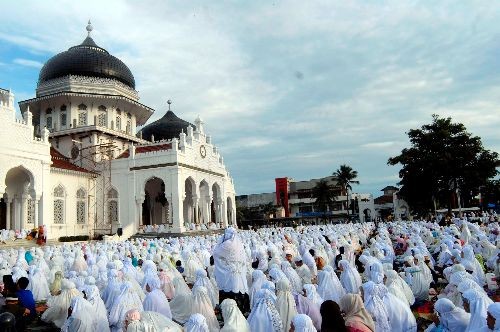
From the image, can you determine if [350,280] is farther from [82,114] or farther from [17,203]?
[82,114]

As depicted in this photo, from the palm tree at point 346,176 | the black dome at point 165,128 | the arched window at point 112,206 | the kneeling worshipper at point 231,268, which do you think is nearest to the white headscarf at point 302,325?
the kneeling worshipper at point 231,268

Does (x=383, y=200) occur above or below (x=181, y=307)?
above

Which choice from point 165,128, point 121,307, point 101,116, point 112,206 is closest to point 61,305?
point 121,307

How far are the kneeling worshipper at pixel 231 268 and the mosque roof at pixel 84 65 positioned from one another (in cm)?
2946

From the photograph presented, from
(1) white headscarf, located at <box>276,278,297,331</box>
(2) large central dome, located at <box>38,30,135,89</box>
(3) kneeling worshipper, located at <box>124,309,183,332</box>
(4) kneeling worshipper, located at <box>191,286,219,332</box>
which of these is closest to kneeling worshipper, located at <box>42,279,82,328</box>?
(4) kneeling worshipper, located at <box>191,286,219,332</box>

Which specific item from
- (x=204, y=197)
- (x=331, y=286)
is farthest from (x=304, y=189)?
(x=331, y=286)

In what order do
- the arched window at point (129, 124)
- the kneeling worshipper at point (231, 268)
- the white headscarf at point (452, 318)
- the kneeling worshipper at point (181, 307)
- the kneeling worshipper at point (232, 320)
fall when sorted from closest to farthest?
the white headscarf at point (452, 318) < the kneeling worshipper at point (232, 320) < the kneeling worshipper at point (181, 307) < the kneeling worshipper at point (231, 268) < the arched window at point (129, 124)

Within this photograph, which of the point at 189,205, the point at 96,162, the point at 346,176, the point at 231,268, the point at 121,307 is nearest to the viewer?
the point at 121,307

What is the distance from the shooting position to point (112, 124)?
115 feet

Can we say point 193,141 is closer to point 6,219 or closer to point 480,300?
point 6,219

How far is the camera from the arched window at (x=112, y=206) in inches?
1240

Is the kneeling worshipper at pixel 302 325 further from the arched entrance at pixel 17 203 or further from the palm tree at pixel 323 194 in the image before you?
the palm tree at pixel 323 194

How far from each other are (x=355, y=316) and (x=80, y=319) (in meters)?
3.68

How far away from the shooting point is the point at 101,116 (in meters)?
34.8
